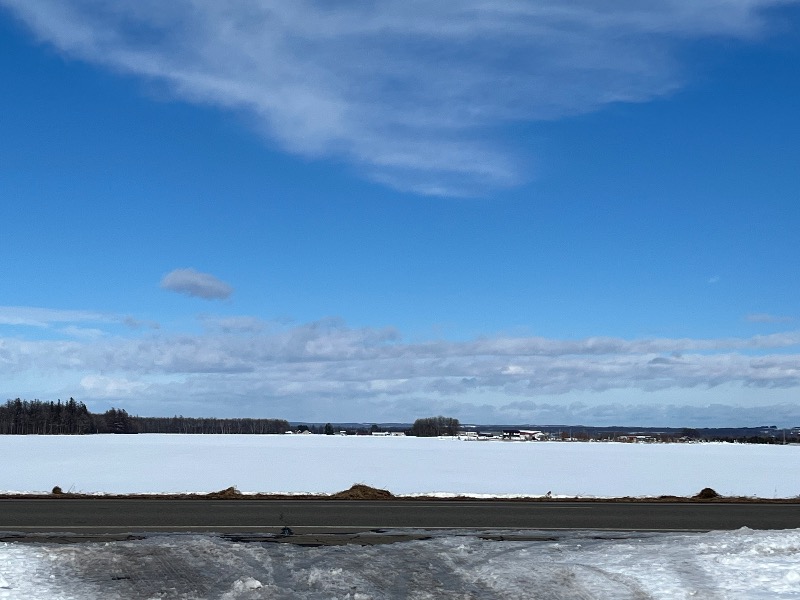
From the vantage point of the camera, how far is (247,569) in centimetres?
946

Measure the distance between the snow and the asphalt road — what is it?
2.55 meters

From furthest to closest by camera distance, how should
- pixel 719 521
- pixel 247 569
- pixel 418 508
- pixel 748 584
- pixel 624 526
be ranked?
pixel 418 508, pixel 719 521, pixel 624 526, pixel 247 569, pixel 748 584

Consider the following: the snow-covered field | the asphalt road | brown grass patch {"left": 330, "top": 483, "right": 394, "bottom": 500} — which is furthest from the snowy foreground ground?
the snow-covered field

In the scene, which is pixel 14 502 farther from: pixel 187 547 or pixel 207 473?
pixel 207 473

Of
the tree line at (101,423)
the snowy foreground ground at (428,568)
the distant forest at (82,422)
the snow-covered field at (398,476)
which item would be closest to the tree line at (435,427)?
the tree line at (101,423)

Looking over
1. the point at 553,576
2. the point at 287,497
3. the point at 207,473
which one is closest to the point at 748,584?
the point at 553,576

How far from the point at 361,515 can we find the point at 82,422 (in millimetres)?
161025

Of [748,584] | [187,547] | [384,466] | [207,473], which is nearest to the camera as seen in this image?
[748,584]

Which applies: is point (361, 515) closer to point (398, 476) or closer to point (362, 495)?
point (362, 495)

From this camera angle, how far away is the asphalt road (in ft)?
45.3

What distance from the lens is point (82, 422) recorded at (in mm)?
157750

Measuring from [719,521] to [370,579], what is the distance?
981 centimetres

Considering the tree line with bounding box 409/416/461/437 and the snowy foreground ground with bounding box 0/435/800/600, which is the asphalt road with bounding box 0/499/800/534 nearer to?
the snowy foreground ground with bounding box 0/435/800/600

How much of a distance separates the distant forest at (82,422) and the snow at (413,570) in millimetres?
155890
